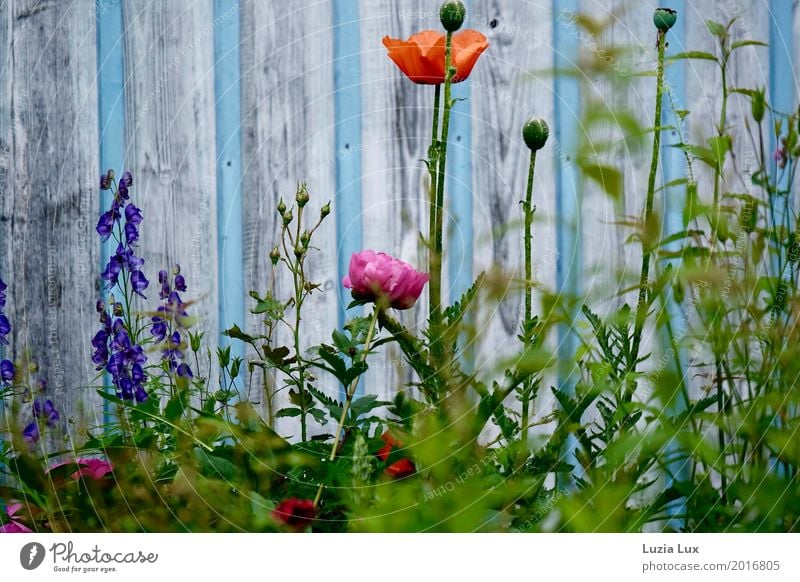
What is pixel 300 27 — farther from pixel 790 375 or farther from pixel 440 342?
pixel 790 375

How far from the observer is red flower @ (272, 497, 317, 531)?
483 mm

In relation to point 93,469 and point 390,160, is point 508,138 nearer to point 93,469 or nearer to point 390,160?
point 390,160

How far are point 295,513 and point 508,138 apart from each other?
0.69m

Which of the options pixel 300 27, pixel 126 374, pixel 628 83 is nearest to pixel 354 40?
pixel 300 27

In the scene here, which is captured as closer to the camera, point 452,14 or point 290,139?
point 452,14

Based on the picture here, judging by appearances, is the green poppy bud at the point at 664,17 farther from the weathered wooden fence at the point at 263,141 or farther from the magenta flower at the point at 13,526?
the magenta flower at the point at 13,526

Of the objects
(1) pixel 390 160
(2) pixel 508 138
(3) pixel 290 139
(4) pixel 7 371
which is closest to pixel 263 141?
(3) pixel 290 139

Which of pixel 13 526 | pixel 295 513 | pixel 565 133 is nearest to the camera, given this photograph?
pixel 295 513

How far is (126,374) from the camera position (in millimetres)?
676

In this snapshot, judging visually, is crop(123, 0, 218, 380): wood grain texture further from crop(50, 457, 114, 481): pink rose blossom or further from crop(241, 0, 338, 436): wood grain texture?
crop(50, 457, 114, 481): pink rose blossom

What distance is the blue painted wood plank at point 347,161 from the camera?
108 cm

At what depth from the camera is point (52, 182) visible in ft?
3.41

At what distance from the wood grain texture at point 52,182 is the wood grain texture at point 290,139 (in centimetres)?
18
